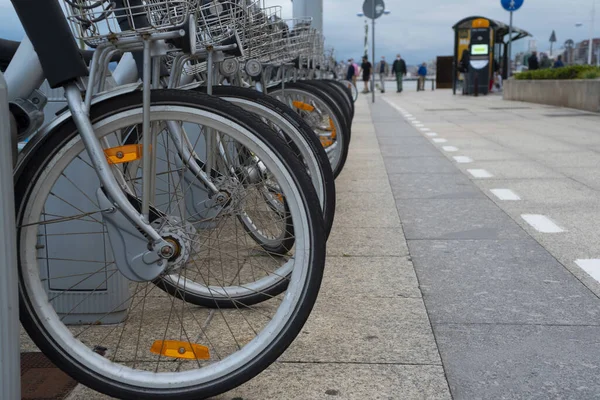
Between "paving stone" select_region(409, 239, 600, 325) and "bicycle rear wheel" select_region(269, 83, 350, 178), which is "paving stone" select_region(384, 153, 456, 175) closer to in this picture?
"bicycle rear wheel" select_region(269, 83, 350, 178)

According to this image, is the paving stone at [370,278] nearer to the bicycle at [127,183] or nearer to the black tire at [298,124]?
the black tire at [298,124]

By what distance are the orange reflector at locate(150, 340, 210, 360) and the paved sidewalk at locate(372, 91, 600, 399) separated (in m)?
0.79

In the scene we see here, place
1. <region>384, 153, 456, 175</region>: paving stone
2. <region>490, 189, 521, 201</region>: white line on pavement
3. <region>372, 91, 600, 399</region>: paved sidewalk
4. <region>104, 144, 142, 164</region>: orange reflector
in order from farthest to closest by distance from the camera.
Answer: <region>384, 153, 456, 175</region>: paving stone, <region>490, 189, 521, 201</region>: white line on pavement, <region>372, 91, 600, 399</region>: paved sidewalk, <region>104, 144, 142, 164</region>: orange reflector

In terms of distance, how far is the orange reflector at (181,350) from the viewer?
2.60m

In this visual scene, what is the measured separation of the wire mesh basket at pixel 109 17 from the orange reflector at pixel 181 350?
0.91 metres

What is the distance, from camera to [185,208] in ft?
9.66

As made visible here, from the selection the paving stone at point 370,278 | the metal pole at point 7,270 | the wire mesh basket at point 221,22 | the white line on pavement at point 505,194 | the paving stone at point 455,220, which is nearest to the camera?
the metal pole at point 7,270

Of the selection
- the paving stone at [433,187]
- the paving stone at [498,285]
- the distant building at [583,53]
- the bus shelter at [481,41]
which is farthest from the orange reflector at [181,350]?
the distant building at [583,53]

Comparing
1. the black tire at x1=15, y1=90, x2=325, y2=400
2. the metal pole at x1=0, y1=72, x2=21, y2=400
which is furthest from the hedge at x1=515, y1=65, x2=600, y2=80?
the metal pole at x1=0, y1=72, x2=21, y2=400

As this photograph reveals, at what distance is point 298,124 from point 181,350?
1364 millimetres

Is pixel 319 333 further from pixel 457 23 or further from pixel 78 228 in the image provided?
pixel 457 23

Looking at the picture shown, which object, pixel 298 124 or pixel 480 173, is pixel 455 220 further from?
pixel 480 173

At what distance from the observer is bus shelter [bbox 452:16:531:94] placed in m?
30.9

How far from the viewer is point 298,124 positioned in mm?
3691
